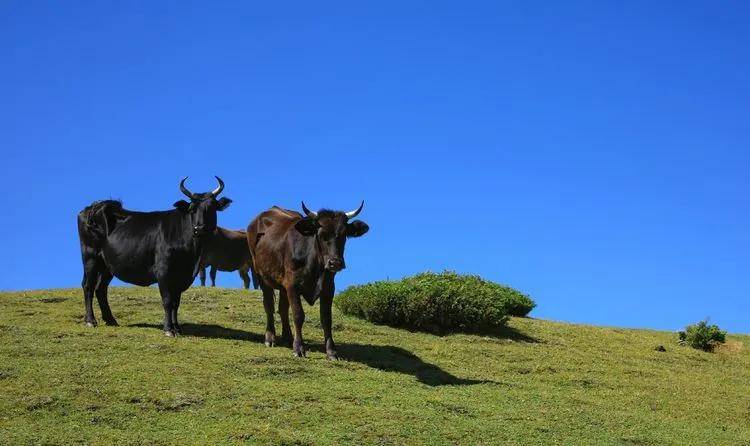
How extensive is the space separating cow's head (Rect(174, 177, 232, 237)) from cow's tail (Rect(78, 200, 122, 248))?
→ 187cm

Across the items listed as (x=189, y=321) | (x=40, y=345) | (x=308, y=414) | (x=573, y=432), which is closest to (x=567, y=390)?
(x=573, y=432)

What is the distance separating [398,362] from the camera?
1794 centimetres

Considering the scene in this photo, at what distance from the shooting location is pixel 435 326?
2212cm

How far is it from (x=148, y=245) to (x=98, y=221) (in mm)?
1627

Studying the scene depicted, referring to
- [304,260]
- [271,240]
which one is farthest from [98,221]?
[304,260]

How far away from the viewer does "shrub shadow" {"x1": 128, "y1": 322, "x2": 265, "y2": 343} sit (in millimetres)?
18672

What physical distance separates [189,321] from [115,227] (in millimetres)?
2641

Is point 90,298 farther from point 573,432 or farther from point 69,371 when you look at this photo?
point 573,432

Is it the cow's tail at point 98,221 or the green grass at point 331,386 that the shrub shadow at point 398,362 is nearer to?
the green grass at point 331,386

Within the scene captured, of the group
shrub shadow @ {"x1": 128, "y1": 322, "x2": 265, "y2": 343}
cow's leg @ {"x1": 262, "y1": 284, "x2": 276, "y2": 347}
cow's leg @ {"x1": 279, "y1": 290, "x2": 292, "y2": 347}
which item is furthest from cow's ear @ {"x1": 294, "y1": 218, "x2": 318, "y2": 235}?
shrub shadow @ {"x1": 128, "y1": 322, "x2": 265, "y2": 343}

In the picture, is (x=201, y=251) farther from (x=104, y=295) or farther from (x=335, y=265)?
(x=335, y=265)

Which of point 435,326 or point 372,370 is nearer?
point 372,370

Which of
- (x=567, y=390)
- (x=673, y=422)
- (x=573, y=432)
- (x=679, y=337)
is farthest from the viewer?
(x=679, y=337)

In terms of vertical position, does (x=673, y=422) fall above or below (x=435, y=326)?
below
